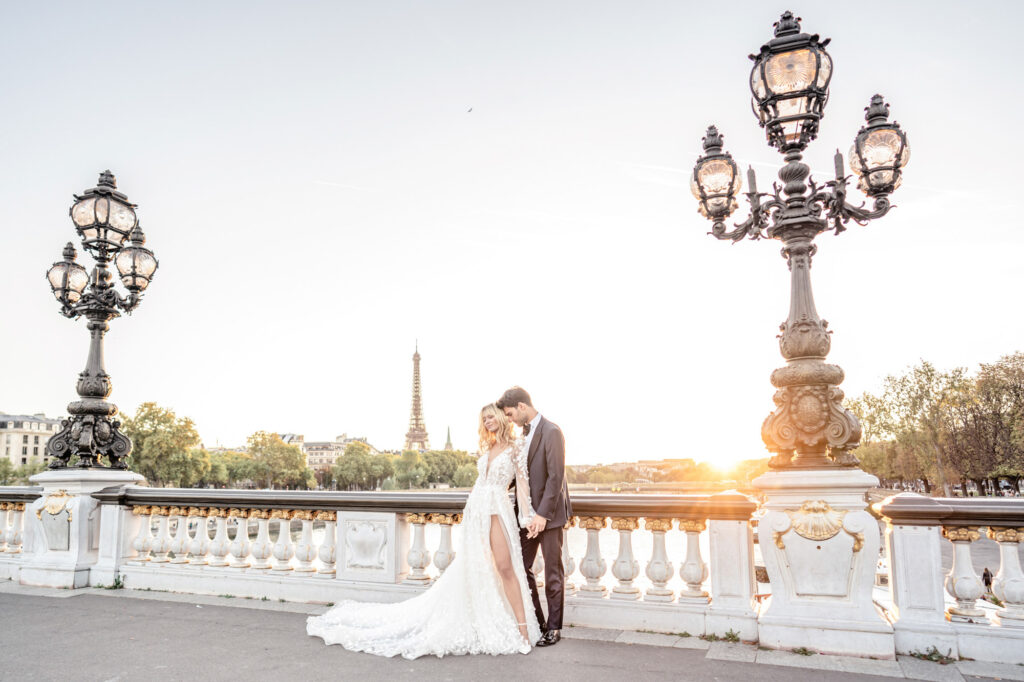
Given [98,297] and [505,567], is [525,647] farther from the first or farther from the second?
[98,297]

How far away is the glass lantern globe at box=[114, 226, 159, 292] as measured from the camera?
9.84m

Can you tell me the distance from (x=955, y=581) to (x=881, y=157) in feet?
12.2

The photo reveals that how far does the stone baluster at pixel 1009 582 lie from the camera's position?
5.45m

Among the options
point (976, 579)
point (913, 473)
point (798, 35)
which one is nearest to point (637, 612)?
point (976, 579)

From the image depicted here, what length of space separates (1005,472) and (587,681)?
49550 millimetres

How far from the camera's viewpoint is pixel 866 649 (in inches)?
220

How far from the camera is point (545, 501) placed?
6145 mm

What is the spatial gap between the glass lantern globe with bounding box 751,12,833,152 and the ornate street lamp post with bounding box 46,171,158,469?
842 cm

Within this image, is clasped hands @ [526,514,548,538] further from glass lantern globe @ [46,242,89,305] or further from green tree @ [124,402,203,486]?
green tree @ [124,402,203,486]

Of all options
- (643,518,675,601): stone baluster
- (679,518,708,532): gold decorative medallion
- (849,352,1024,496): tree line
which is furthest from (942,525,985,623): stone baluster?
(849,352,1024,496): tree line

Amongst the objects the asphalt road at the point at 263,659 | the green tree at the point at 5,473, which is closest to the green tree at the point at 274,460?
the green tree at the point at 5,473

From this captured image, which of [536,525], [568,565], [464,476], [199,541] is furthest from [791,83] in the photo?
[464,476]

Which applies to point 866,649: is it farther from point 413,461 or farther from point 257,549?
point 413,461

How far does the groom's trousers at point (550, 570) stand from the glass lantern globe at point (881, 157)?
14.0 feet
